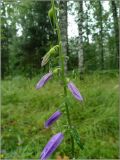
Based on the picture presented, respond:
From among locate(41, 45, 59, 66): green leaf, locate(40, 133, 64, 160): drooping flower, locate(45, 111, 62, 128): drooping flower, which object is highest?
locate(41, 45, 59, 66): green leaf

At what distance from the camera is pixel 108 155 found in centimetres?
435

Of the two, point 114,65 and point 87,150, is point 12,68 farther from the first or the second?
point 87,150

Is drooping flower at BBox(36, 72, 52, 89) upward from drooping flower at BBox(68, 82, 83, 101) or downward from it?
upward

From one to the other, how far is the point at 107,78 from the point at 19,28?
2.12 m

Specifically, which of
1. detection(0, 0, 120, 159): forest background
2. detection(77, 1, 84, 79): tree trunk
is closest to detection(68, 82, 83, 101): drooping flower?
detection(0, 0, 120, 159): forest background

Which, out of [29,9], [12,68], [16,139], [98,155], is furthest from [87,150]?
[12,68]

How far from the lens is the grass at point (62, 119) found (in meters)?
4.46

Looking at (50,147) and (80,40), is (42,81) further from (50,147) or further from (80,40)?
(80,40)

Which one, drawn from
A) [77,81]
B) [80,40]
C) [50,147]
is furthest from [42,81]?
[80,40]

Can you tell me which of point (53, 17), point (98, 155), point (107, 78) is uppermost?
point (53, 17)

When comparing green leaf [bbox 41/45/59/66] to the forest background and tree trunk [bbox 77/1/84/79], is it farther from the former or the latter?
tree trunk [bbox 77/1/84/79]

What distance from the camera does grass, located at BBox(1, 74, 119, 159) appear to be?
4465 mm

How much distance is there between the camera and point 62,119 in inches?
190

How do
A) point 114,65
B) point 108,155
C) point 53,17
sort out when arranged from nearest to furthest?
point 53,17 < point 108,155 < point 114,65
